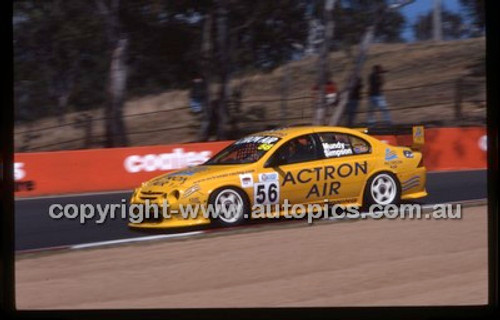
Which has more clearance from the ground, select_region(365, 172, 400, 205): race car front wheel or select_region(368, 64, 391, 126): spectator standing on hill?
select_region(368, 64, 391, 126): spectator standing on hill

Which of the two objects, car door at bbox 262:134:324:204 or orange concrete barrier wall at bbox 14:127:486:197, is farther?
orange concrete barrier wall at bbox 14:127:486:197

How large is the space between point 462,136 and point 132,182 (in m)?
7.44

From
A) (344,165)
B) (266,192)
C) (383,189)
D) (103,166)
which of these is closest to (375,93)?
(103,166)

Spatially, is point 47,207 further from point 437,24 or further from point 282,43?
point 437,24

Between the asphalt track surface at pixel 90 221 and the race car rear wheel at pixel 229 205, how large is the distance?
640 mm

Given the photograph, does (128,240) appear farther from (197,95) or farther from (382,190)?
(197,95)

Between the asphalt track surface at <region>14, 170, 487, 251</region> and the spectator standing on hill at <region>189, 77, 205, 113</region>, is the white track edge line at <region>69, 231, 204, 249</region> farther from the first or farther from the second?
the spectator standing on hill at <region>189, 77, 205, 113</region>

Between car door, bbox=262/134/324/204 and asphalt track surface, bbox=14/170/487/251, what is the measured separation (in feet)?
4.97

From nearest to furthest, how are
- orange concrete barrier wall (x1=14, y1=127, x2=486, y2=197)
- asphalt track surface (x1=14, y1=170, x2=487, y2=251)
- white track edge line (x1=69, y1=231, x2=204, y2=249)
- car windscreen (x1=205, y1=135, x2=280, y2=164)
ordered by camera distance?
white track edge line (x1=69, y1=231, x2=204, y2=249) → asphalt track surface (x1=14, y1=170, x2=487, y2=251) → car windscreen (x1=205, y1=135, x2=280, y2=164) → orange concrete barrier wall (x1=14, y1=127, x2=486, y2=197)

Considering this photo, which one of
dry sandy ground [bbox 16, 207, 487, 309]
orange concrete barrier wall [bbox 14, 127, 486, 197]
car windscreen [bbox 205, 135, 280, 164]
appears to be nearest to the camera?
dry sandy ground [bbox 16, 207, 487, 309]

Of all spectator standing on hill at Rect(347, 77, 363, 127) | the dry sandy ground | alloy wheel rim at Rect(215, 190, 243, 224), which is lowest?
the dry sandy ground

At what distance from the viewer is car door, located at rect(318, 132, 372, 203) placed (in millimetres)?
10070

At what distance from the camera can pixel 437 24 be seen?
1183 inches

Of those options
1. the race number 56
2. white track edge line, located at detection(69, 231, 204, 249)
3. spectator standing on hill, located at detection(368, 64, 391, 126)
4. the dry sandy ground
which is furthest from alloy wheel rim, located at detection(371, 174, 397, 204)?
spectator standing on hill, located at detection(368, 64, 391, 126)
